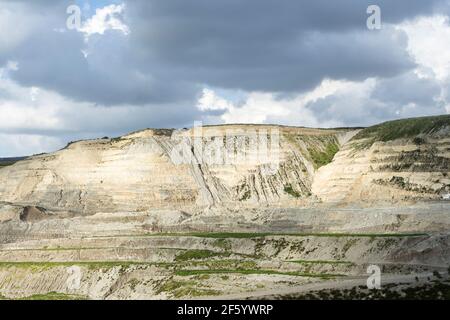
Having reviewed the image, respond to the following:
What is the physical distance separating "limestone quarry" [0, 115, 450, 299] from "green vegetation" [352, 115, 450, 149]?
280 mm

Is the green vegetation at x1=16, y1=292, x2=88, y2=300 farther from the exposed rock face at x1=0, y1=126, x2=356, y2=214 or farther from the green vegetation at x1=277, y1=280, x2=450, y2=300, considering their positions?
the exposed rock face at x1=0, y1=126, x2=356, y2=214

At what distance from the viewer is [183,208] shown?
15338cm

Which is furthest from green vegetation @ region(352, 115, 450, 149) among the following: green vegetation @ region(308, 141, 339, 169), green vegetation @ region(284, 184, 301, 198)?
green vegetation @ region(284, 184, 301, 198)

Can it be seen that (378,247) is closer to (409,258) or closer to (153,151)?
(409,258)

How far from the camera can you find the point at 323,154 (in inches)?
6462

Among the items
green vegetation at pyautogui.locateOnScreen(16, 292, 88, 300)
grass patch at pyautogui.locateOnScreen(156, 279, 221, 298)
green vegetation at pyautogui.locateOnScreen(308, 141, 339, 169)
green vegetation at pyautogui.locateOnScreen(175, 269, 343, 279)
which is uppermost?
green vegetation at pyautogui.locateOnScreen(308, 141, 339, 169)

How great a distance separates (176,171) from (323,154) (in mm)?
26678

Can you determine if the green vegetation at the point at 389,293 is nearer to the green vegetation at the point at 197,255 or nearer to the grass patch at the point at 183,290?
the grass patch at the point at 183,290

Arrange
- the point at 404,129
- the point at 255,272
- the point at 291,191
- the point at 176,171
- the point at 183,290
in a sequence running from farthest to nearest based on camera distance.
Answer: the point at 176,171
the point at 291,191
the point at 404,129
the point at 255,272
the point at 183,290

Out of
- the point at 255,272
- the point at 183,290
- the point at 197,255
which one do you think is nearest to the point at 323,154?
the point at 197,255

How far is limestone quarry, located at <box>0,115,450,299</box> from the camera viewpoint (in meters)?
94.7

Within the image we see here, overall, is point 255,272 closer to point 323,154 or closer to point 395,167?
point 395,167

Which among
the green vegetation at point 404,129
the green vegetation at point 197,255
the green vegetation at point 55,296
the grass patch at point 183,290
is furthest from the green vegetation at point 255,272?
the green vegetation at point 404,129
